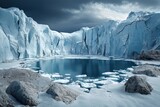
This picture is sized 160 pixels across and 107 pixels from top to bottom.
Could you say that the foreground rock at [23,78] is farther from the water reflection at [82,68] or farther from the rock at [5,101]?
the water reflection at [82,68]

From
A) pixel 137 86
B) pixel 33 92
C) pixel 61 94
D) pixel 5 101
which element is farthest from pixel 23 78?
pixel 137 86

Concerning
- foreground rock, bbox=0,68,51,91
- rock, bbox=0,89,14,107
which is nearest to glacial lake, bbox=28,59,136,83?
foreground rock, bbox=0,68,51,91

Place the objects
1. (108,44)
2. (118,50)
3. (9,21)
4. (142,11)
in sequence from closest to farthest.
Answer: (9,21), (118,50), (108,44), (142,11)

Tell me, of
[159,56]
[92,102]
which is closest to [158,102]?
[92,102]

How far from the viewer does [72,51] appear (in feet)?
210

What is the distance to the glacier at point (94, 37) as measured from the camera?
34.2 m

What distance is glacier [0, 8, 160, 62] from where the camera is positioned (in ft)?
112

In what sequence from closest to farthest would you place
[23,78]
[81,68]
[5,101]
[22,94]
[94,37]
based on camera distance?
1. [5,101]
2. [22,94]
3. [23,78]
4. [81,68]
5. [94,37]

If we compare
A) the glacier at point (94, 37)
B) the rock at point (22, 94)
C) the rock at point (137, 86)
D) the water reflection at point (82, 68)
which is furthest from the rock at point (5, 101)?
the glacier at point (94, 37)

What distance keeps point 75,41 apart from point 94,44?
1304cm

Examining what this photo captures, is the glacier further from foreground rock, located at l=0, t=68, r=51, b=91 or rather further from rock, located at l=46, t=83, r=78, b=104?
rock, located at l=46, t=83, r=78, b=104

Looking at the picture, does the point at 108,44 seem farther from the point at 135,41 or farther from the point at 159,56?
the point at 159,56

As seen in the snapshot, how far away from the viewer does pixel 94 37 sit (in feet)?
182

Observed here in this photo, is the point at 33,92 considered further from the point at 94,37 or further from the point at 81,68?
the point at 94,37
